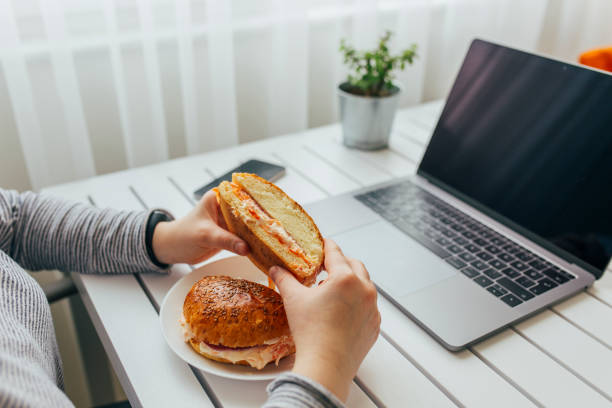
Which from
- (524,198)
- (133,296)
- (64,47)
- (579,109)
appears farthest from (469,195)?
(64,47)

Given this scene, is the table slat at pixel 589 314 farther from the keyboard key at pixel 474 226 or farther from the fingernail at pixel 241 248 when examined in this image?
the fingernail at pixel 241 248

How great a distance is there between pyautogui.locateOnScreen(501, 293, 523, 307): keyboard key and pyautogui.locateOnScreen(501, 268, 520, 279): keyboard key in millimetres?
46

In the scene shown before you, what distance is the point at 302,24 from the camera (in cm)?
129

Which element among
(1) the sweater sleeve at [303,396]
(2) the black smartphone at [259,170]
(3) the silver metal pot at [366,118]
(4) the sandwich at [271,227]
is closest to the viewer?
(1) the sweater sleeve at [303,396]

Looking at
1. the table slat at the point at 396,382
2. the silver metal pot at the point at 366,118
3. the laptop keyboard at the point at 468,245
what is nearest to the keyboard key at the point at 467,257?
the laptop keyboard at the point at 468,245

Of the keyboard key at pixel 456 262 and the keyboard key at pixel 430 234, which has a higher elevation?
the keyboard key at pixel 430 234

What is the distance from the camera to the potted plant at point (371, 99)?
1.11 metres

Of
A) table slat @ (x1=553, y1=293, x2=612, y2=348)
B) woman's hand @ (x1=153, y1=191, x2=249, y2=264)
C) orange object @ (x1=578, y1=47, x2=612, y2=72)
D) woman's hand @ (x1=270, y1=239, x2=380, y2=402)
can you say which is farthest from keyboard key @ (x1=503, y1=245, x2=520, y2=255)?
orange object @ (x1=578, y1=47, x2=612, y2=72)

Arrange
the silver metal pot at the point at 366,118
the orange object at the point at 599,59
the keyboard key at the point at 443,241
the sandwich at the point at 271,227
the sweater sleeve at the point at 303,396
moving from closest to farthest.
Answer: the sweater sleeve at the point at 303,396 < the sandwich at the point at 271,227 < the keyboard key at the point at 443,241 < the silver metal pot at the point at 366,118 < the orange object at the point at 599,59

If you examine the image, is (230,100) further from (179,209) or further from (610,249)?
(610,249)

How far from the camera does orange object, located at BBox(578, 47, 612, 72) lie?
1.28m

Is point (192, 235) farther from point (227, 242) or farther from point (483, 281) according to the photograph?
point (483, 281)

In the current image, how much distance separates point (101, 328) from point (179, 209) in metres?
0.29

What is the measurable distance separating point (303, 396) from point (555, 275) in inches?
18.0
